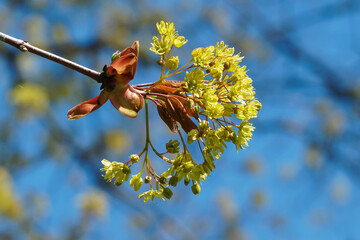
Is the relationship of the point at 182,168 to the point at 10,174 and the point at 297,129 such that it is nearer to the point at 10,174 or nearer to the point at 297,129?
the point at 10,174

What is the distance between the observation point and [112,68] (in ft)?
3.73

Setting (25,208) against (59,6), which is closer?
(25,208)

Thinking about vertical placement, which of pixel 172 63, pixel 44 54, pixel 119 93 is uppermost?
pixel 172 63

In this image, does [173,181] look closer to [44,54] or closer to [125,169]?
[125,169]

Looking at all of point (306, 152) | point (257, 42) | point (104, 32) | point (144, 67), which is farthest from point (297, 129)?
point (104, 32)

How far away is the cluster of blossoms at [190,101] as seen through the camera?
3.87 feet

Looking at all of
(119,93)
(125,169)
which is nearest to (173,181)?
(125,169)

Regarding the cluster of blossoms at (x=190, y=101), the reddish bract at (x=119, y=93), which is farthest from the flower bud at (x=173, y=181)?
the reddish bract at (x=119, y=93)

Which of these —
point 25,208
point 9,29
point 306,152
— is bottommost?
point 25,208

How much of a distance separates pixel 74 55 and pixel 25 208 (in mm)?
1729

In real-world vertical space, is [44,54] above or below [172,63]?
below

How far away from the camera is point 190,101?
47.4 inches

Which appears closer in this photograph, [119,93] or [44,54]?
[44,54]

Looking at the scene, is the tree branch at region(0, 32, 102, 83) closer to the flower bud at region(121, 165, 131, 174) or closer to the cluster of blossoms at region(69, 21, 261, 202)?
the cluster of blossoms at region(69, 21, 261, 202)
